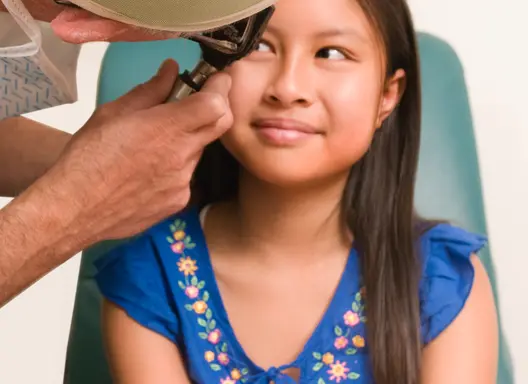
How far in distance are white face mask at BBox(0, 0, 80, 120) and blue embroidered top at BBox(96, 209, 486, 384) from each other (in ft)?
0.72

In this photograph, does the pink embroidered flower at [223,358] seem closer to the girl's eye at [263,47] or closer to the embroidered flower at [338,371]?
the embroidered flower at [338,371]

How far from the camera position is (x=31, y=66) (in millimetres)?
689

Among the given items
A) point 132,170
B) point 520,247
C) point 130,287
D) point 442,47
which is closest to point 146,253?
point 130,287

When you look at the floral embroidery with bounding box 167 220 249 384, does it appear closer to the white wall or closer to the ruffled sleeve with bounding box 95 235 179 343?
the ruffled sleeve with bounding box 95 235 179 343

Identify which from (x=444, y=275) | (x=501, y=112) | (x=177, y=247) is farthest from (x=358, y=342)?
(x=501, y=112)

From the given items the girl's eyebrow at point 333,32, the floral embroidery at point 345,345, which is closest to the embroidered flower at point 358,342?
the floral embroidery at point 345,345

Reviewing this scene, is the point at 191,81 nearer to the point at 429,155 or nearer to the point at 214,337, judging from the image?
the point at 214,337

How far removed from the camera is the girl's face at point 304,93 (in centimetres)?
71

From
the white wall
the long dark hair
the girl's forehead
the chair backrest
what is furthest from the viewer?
the white wall

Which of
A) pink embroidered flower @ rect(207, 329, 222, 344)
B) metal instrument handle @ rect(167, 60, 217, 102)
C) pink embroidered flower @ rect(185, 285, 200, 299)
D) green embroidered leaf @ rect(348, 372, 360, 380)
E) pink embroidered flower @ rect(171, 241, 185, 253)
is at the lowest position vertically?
green embroidered leaf @ rect(348, 372, 360, 380)

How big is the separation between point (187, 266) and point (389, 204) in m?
0.27

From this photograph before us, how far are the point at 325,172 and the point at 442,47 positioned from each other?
1.72 ft

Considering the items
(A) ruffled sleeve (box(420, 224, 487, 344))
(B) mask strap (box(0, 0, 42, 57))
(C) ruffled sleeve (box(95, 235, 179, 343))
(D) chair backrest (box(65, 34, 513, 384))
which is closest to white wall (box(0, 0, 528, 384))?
(D) chair backrest (box(65, 34, 513, 384))

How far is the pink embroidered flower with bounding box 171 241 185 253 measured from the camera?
880 millimetres
